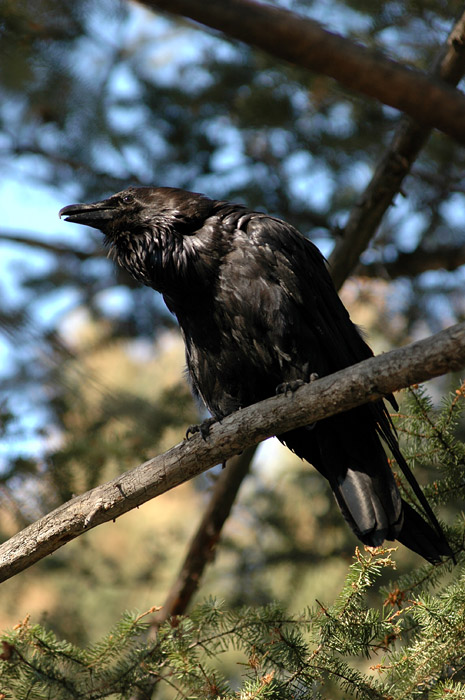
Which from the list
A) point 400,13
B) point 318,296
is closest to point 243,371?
point 318,296

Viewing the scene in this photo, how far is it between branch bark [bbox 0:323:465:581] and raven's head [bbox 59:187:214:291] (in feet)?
3.27

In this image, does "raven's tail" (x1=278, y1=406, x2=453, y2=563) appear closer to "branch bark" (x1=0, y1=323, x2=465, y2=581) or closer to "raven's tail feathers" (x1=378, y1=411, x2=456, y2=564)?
"raven's tail feathers" (x1=378, y1=411, x2=456, y2=564)

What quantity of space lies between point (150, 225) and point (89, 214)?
37 centimetres

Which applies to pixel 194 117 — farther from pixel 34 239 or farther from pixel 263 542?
pixel 263 542

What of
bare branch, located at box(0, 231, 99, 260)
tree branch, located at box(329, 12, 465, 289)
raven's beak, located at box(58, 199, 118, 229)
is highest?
bare branch, located at box(0, 231, 99, 260)

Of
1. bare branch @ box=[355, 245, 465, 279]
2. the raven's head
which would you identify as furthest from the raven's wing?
bare branch @ box=[355, 245, 465, 279]

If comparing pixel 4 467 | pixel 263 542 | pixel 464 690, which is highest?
pixel 4 467

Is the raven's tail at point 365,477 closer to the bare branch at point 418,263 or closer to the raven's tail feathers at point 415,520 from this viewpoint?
the raven's tail feathers at point 415,520

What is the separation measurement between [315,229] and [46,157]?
6.77 ft

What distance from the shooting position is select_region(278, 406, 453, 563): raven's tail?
2918 millimetres

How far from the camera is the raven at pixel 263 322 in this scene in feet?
10.4

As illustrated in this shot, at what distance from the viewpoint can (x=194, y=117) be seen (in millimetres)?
5066

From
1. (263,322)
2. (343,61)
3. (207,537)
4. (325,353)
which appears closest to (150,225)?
(263,322)

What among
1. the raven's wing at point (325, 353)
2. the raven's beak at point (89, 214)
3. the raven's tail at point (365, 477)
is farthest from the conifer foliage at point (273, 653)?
the raven's beak at point (89, 214)
